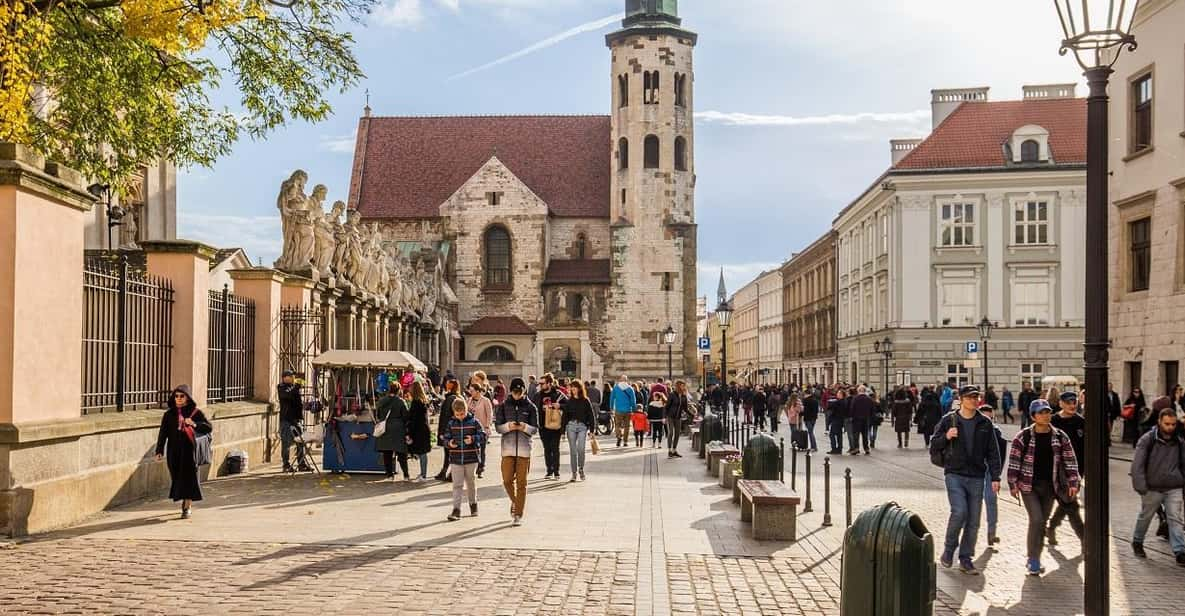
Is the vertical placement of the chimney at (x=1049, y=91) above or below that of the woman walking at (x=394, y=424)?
above

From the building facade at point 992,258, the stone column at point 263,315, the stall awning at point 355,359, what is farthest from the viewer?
the building facade at point 992,258

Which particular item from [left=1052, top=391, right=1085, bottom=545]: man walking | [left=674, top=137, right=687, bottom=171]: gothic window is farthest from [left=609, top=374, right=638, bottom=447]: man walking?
[left=674, top=137, right=687, bottom=171]: gothic window

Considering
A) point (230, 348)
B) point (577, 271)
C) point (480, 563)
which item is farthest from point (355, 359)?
point (577, 271)

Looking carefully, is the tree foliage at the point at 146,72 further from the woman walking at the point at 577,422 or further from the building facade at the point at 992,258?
the building facade at the point at 992,258

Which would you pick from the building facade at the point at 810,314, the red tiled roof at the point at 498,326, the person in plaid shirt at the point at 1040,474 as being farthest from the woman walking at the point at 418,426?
the building facade at the point at 810,314

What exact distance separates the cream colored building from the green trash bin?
2079 centimetres

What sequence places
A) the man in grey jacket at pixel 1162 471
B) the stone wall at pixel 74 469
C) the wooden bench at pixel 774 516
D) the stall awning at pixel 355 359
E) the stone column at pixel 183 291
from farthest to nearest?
1. the stall awning at pixel 355 359
2. the stone column at pixel 183 291
3. the wooden bench at pixel 774 516
4. the man in grey jacket at pixel 1162 471
5. the stone wall at pixel 74 469

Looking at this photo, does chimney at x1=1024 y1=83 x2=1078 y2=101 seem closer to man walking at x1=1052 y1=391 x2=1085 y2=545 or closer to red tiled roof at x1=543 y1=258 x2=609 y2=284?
red tiled roof at x1=543 y1=258 x2=609 y2=284

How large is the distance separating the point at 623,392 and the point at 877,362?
25293 mm

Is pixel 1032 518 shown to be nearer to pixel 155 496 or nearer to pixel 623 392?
pixel 155 496

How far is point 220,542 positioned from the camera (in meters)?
10.6

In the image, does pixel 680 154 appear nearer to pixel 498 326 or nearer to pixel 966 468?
pixel 498 326

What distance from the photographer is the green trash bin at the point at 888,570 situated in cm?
596

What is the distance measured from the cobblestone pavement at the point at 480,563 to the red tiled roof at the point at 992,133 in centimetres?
3343
